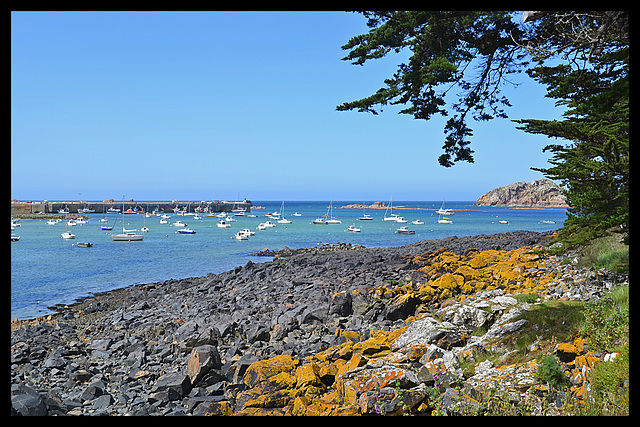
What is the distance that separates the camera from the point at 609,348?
16.4ft

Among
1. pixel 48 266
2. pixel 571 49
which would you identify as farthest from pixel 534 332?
pixel 48 266

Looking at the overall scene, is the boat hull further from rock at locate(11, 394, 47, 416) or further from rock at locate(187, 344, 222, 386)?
rock at locate(11, 394, 47, 416)

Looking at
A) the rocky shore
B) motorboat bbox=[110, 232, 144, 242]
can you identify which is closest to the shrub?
the rocky shore

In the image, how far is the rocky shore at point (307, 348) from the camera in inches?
213

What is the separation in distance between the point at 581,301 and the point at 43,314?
18964mm

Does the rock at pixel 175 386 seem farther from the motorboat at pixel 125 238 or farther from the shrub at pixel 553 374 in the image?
the motorboat at pixel 125 238

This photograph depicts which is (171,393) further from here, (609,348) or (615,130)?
(615,130)

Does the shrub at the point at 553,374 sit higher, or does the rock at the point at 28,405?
the shrub at the point at 553,374

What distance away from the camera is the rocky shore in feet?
17.8

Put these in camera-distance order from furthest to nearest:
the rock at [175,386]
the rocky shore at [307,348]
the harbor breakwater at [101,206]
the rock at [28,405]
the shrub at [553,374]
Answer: the harbor breakwater at [101,206], the rock at [175,386], the rock at [28,405], the rocky shore at [307,348], the shrub at [553,374]

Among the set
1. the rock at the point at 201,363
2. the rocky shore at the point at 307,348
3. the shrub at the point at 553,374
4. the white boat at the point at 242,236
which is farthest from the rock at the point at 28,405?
the white boat at the point at 242,236

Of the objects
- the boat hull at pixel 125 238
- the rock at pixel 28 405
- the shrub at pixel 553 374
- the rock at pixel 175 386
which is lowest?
the boat hull at pixel 125 238

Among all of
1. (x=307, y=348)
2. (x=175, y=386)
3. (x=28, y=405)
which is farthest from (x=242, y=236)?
(x=28, y=405)
